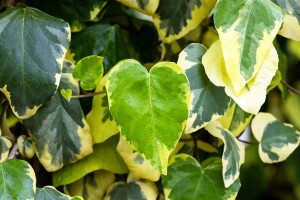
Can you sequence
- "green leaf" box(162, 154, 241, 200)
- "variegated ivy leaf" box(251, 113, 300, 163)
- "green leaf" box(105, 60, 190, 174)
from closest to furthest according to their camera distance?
1. "green leaf" box(105, 60, 190, 174)
2. "green leaf" box(162, 154, 241, 200)
3. "variegated ivy leaf" box(251, 113, 300, 163)

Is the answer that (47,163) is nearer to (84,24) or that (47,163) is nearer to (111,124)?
(111,124)

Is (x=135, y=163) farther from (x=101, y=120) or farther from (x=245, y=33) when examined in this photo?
(x=245, y=33)

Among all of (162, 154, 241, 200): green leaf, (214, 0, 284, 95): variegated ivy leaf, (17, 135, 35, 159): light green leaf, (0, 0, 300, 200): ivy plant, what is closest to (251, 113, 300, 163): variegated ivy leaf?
(0, 0, 300, 200): ivy plant

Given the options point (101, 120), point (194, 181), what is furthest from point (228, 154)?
point (101, 120)

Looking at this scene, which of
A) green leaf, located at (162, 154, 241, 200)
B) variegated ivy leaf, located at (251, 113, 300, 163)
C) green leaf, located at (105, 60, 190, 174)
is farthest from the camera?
variegated ivy leaf, located at (251, 113, 300, 163)

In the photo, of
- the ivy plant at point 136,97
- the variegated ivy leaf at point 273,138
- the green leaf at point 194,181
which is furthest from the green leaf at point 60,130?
the variegated ivy leaf at point 273,138

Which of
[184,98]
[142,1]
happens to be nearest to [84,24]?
[142,1]

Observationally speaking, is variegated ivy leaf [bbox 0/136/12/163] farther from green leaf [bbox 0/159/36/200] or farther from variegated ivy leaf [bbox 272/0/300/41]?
variegated ivy leaf [bbox 272/0/300/41]
